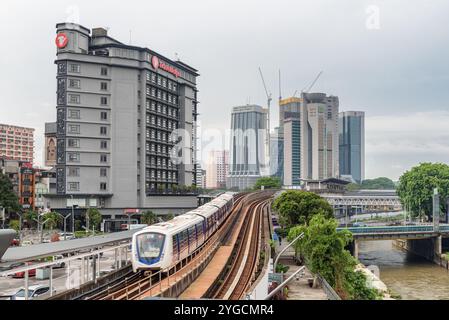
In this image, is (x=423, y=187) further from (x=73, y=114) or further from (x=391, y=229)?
(x=73, y=114)

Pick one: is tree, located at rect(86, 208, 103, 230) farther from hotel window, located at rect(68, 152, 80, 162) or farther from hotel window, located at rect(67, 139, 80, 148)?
hotel window, located at rect(67, 139, 80, 148)

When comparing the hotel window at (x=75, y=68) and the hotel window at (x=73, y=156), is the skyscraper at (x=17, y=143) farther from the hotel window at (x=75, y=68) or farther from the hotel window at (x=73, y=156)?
the hotel window at (x=75, y=68)

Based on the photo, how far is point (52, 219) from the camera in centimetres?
4500

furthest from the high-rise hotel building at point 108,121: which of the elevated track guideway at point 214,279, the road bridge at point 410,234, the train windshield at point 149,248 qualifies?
the train windshield at point 149,248

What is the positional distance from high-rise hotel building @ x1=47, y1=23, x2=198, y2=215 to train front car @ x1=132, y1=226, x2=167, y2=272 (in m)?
35.9

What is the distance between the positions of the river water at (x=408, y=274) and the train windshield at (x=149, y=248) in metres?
17.7

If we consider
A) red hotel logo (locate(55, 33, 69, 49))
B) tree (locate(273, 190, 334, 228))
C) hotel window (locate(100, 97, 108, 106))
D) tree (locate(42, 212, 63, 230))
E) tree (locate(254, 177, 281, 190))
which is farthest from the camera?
tree (locate(254, 177, 281, 190))

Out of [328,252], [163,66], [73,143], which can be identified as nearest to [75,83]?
[73,143]

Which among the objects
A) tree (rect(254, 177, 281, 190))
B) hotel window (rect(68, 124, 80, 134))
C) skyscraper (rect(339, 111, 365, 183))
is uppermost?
hotel window (rect(68, 124, 80, 134))

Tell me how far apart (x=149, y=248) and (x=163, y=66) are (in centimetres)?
4469

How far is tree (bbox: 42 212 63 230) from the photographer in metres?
45.4

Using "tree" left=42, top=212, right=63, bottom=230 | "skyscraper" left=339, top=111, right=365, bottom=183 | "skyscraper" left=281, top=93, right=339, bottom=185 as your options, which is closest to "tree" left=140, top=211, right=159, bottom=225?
"tree" left=42, top=212, right=63, bottom=230

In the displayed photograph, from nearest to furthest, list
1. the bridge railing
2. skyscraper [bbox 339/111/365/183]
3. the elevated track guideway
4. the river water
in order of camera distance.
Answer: skyscraper [bbox 339/111/365/183], the elevated track guideway, the river water, the bridge railing
